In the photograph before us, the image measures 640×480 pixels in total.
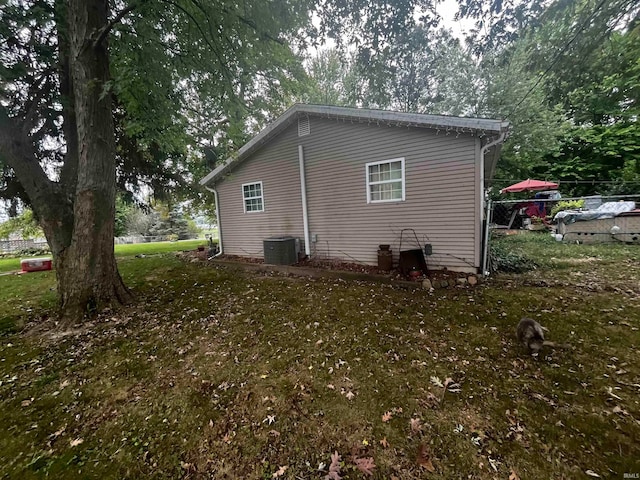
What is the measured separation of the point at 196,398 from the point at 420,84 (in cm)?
2149

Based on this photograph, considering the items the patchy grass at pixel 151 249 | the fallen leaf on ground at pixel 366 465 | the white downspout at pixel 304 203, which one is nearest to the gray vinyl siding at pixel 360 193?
the white downspout at pixel 304 203

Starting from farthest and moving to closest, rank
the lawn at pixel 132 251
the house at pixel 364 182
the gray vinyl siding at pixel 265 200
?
A: the lawn at pixel 132 251, the gray vinyl siding at pixel 265 200, the house at pixel 364 182

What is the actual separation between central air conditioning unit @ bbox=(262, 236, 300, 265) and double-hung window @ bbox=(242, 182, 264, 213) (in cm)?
161

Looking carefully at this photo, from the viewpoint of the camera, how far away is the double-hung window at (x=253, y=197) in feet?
29.5

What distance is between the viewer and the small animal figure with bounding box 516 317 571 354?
3080mm

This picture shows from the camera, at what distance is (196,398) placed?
2691 millimetres

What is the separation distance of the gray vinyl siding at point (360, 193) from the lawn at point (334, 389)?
1.73 m

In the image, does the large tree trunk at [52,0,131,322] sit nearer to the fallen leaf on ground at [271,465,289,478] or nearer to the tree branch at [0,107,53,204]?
the tree branch at [0,107,53,204]

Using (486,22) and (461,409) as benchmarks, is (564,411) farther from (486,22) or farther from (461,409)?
(486,22)

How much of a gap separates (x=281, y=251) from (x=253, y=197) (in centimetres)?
255

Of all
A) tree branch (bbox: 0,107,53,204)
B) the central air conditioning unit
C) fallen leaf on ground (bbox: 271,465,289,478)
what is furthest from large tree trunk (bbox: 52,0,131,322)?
fallen leaf on ground (bbox: 271,465,289,478)

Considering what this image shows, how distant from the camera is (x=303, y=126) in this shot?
7805 mm

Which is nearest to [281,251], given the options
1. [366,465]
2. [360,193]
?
[360,193]

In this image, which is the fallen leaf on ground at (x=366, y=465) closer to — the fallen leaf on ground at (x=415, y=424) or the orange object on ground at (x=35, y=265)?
the fallen leaf on ground at (x=415, y=424)
